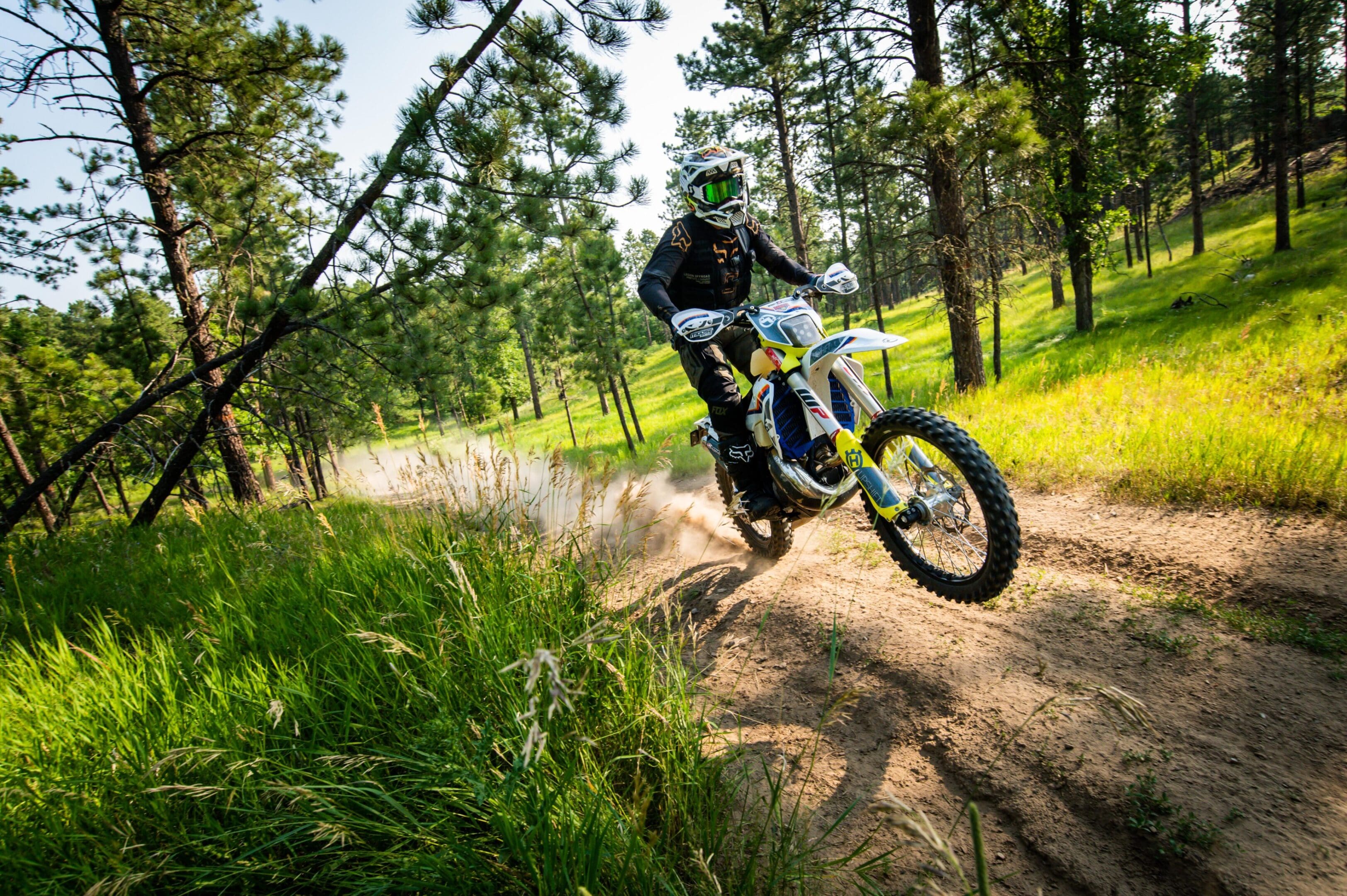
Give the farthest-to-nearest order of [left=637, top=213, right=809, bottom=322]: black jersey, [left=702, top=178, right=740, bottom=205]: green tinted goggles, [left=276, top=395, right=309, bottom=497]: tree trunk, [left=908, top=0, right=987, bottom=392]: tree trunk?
[left=908, top=0, right=987, bottom=392]: tree trunk → [left=276, top=395, right=309, bottom=497]: tree trunk → [left=637, top=213, right=809, bottom=322]: black jersey → [left=702, top=178, right=740, bottom=205]: green tinted goggles

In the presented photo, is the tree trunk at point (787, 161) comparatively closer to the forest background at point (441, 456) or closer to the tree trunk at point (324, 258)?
the forest background at point (441, 456)

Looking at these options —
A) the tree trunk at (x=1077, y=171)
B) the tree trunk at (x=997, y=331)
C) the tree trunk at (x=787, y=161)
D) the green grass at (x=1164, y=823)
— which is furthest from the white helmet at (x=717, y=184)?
the tree trunk at (x=787, y=161)

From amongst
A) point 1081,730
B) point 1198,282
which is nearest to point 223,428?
point 1081,730

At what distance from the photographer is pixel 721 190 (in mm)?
4375

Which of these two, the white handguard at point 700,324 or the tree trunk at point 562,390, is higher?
the white handguard at point 700,324

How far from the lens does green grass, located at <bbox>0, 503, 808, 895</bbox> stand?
5.43 feet

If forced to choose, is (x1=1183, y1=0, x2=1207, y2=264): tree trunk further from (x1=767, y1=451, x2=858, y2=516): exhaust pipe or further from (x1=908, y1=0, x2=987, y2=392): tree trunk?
(x1=767, y1=451, x2=858, y2=516): exhaust pipe

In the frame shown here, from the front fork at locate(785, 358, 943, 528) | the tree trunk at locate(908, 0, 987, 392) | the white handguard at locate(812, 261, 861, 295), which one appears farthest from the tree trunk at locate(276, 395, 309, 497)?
the tree trunk at locate(908, 0, 987, 392)

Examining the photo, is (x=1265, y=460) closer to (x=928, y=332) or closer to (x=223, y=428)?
(x=223, y=428)

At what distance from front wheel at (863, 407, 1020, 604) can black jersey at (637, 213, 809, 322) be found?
6.15 ft

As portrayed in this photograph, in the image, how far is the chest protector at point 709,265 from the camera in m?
4.67

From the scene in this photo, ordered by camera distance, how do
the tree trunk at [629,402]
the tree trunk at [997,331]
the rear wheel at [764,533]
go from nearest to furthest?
the rear wheel at [764,533] → the tree trunk at [997,331] → the tree trunk at [629,402]

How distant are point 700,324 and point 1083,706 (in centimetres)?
273

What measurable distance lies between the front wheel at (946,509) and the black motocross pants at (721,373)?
47.3 inches
